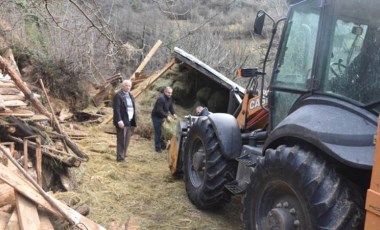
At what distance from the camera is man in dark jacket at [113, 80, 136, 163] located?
27.4 feet

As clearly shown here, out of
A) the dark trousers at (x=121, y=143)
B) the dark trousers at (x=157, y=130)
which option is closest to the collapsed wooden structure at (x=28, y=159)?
the dark trousers at (x=121, y=143)

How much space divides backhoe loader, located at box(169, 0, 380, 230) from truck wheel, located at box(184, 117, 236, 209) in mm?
492

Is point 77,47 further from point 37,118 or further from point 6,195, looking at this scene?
point 6,195

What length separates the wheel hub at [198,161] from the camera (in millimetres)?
5867

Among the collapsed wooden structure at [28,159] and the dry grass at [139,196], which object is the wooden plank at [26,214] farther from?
the dry grass at [139,196]

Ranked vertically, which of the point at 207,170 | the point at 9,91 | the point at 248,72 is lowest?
the point at 207,170

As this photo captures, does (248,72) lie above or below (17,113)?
above

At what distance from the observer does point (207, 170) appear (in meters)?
5.49

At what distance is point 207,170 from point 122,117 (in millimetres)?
3376

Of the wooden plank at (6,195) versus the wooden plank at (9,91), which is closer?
the wooden plank at (6,195)

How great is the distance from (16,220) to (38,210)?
30 cm

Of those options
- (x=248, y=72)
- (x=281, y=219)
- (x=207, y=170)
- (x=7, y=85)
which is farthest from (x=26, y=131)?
(x=281, y=219)

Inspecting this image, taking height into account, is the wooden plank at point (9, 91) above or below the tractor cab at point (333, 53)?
below

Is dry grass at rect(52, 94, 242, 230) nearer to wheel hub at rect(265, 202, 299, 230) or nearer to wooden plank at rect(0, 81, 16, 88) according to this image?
wooden plank at rect(0, 81, 16, 88)
